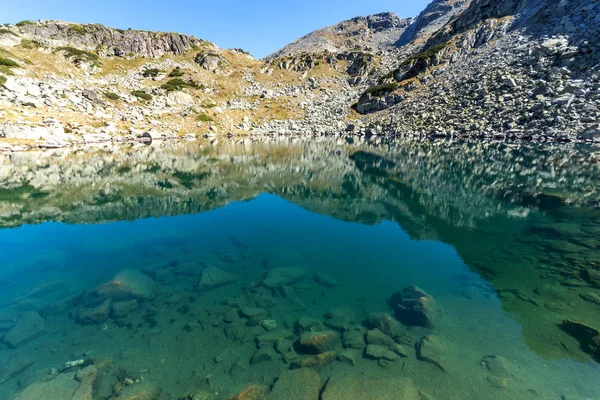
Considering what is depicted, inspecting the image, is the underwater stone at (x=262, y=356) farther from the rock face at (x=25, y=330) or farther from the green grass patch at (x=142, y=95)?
the green grass patch at (x=142, y=95)

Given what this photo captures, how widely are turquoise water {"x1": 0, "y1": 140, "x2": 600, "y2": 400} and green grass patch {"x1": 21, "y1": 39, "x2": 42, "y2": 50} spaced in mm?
115218

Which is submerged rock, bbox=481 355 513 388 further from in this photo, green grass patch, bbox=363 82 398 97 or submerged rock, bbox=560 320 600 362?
green grass patch, bbox=363 82 398 97

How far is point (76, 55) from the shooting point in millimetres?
102250

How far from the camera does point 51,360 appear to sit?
23.2 feet

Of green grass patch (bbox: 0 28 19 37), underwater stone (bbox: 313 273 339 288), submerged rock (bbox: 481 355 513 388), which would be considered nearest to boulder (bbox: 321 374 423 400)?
submerged rock (bbox: 481 355 513 388)

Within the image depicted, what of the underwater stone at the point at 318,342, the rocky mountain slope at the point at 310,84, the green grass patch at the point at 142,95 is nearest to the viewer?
the underwater stone at the point at 318,342

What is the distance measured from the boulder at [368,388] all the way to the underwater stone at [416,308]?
7.22 feet

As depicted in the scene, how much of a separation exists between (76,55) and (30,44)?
45.1ft

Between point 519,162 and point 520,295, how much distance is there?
3096 centimetres

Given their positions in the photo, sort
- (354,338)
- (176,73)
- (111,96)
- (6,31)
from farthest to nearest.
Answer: (176,73), (6,31), (111,96), (354,338)

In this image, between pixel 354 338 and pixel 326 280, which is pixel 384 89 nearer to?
pixel 326 280

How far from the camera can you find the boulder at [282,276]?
1045cm

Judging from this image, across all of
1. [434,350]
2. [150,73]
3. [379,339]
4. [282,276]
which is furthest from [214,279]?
[150,73]

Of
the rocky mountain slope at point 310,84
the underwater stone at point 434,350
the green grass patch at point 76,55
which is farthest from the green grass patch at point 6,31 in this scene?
the underwater stone at point 434,350
